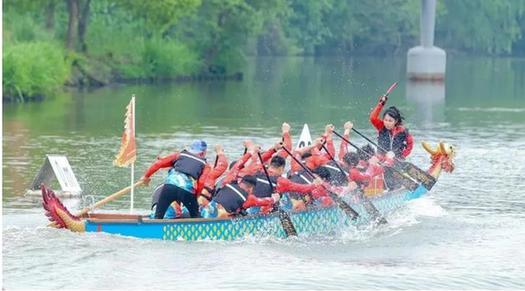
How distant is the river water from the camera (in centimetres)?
1653

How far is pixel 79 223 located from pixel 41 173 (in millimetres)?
5744

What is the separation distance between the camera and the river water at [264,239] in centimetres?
1653

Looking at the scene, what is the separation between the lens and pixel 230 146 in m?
32.2

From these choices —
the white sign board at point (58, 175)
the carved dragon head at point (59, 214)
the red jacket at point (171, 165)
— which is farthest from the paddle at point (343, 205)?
the white sign board at point (58, 175)

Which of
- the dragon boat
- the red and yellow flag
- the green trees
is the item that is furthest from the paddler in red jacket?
the green trees

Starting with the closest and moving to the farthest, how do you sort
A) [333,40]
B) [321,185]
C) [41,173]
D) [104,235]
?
[104,235]
[321,185]
[41,173]
[333,40]

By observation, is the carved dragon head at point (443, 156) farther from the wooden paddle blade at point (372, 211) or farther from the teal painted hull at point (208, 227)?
the teal painted hull at point (208, 227)

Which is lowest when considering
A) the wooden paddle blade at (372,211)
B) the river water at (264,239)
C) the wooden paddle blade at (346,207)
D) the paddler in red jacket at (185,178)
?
the river water at (264,239)

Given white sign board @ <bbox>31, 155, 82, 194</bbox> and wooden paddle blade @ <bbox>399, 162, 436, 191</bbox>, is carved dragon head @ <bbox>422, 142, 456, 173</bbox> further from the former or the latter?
white sign board @ <bbox>31, 155, 82, 194</bbox>

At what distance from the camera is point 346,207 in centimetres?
1953

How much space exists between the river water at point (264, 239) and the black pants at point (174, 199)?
723 millimetres

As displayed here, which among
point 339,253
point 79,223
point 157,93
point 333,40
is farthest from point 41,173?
point 333,40

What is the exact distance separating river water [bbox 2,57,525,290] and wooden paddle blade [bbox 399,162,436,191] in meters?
0.39

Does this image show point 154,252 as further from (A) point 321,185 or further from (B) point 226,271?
(A) point 321,185
